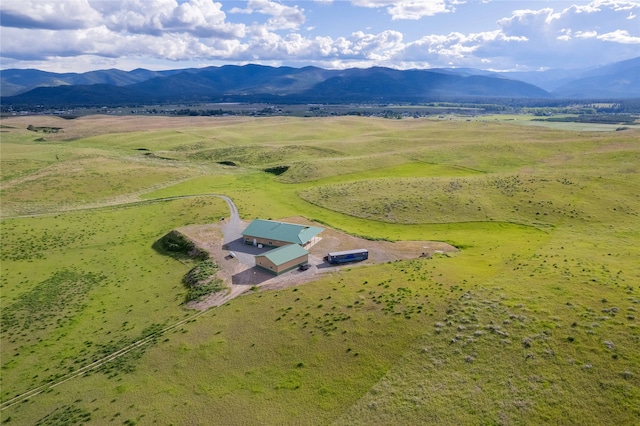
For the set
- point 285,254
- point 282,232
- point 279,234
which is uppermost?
point 282,232

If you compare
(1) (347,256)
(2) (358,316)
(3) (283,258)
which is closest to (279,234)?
(3) (283,258)

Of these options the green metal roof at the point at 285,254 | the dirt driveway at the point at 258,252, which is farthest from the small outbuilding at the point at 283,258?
the dirt driveway at the point at 258,252

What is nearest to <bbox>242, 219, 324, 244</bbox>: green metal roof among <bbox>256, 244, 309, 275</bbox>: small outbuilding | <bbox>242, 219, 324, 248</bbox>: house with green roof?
<bbox>242, 219, 324, 248</bbox>: house with green roof

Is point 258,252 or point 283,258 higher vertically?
point 283,258

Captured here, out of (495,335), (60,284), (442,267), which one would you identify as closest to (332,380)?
(495,335)

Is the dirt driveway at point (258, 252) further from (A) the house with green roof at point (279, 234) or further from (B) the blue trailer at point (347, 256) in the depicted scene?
(A) the house with green roof at point (279, 234)

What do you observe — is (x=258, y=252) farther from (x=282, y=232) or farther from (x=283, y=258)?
(x=283, y=258)
